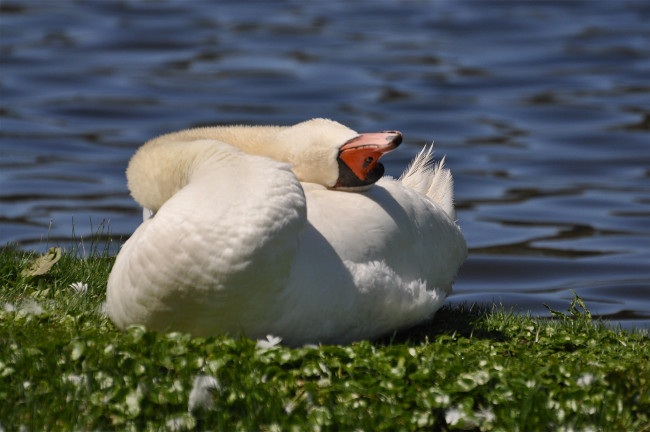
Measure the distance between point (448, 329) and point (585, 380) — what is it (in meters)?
1.34

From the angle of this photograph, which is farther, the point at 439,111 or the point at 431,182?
the point at 439,111

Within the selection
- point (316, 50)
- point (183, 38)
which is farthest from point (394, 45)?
point (183, 38)

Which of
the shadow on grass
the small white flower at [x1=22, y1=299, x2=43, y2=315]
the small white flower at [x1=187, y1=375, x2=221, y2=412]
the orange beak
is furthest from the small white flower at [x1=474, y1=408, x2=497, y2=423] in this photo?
the small white flower at [x1=22, y1=299, x2=43, y2=315]

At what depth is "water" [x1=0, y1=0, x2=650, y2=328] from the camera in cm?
1308

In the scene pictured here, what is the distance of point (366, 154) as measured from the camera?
5.92 meters

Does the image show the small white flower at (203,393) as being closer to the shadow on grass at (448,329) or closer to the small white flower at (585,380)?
the shadow on grass at (448,329)

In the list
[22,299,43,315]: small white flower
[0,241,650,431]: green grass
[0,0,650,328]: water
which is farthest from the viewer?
[0,0,650,328]: water

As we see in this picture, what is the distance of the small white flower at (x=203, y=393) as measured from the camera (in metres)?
4.99

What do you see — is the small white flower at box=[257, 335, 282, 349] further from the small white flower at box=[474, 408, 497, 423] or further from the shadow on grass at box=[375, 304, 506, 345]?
the small white flower at box=[474, 408, 497, 423]

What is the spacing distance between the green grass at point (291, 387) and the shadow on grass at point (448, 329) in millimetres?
508

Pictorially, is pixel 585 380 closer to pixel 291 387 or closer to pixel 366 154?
pixel 291 387

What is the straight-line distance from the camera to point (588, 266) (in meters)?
12.2

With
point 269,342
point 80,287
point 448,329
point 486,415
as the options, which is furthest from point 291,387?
point 80,287

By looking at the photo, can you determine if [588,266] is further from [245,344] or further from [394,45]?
[394,45]
